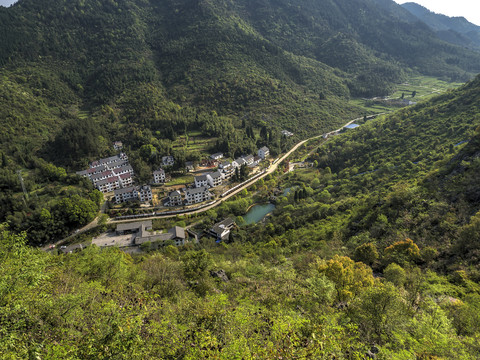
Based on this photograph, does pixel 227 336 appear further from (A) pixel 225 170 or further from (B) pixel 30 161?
(B) pixel 30 161

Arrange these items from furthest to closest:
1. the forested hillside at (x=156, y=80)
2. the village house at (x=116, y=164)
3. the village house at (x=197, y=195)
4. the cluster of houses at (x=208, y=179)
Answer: the village house at (x=116, y=164), the forested hillside at (x=156, y=80), the village house at (x=197, y=195), the cluster of houses at (x=208, y=179)

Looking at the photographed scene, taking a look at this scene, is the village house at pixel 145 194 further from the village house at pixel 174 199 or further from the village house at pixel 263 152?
the village house at pixel 263 152

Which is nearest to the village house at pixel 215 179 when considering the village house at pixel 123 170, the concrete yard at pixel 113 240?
the village house at pixel 123 170

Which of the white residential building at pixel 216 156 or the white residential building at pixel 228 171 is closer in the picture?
the white residential building at pixel 228 171

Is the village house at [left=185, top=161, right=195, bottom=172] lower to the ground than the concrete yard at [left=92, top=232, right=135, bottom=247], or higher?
higher

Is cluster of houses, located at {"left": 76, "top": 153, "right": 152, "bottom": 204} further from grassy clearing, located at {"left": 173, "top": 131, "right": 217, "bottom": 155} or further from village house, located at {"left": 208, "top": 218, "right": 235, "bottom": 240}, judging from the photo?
village house, located at {"left": 208, "top": 218, "right": 235, "bottom": 240}

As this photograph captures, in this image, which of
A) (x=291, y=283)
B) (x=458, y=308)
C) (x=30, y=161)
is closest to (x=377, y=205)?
(x=458, y=308)

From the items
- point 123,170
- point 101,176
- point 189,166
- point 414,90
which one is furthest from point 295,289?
point 414,90

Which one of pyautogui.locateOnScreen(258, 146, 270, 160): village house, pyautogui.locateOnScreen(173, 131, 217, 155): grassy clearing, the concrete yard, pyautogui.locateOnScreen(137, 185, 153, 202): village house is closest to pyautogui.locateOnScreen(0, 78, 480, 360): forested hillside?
the concrete yard
